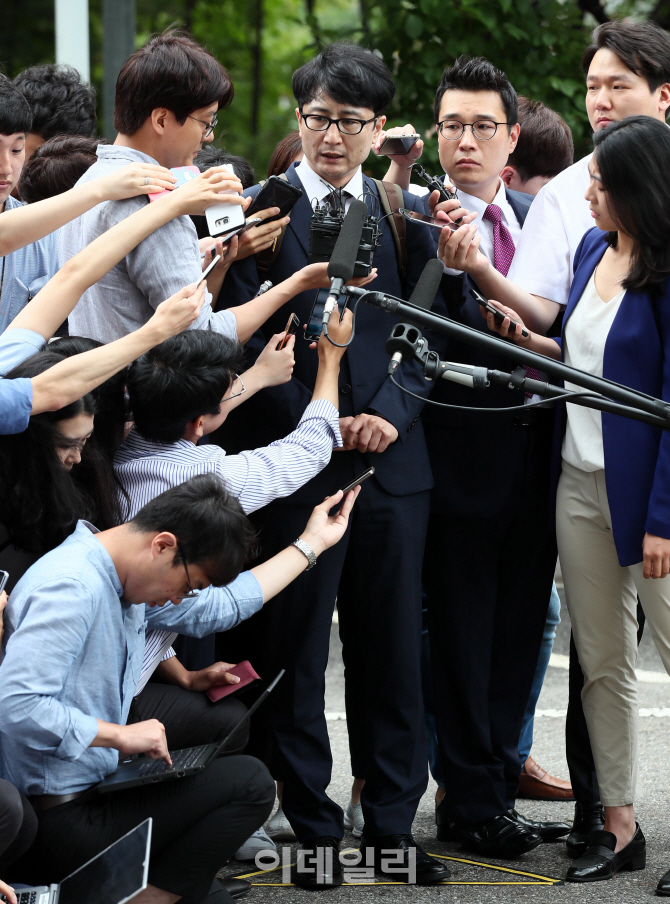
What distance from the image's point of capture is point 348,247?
2.27 m

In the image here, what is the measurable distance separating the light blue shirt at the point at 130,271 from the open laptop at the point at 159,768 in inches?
40.3

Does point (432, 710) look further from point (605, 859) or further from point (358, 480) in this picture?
point (358, 480)

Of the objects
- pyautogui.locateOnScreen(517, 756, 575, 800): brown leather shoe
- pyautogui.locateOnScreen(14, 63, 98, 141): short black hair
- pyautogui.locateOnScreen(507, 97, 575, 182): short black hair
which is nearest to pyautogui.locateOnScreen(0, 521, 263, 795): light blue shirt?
pyautogui.locateOnScreen(517, 756, 575, 800): brown leather shoe

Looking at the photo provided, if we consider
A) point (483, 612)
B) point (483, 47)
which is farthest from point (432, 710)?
point (483, 47)

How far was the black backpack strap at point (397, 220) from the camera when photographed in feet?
10.5

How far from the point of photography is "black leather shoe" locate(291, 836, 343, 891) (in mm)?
3043

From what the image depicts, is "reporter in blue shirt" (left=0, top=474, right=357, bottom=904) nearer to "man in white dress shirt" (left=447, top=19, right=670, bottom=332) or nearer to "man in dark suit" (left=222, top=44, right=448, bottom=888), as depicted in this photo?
"man in dark suit" (left=222, top=44, right=448, bottom=888)

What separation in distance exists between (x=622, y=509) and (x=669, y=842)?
111cm

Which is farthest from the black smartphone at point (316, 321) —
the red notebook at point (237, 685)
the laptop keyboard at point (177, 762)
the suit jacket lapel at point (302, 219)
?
the laptop keyboard at point (177, 762)

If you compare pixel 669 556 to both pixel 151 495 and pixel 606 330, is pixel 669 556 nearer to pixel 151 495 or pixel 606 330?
pixel 606 330

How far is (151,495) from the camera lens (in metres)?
2.79

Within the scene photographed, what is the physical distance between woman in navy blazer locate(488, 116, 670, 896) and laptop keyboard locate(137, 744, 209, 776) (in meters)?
1.20

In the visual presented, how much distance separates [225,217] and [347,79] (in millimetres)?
663

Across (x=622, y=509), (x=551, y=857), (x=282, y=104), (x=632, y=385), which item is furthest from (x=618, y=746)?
(x=282, y=104)
